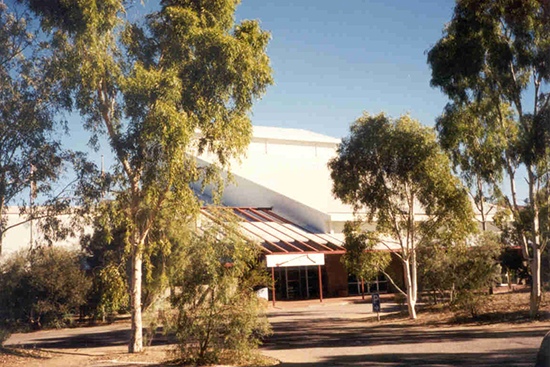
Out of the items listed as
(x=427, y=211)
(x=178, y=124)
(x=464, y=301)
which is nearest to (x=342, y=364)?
(x=178, y=124)

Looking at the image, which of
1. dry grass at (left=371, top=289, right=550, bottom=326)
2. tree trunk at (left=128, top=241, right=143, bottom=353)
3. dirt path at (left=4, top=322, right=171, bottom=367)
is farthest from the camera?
dry grass at (left=371, top=289, right=550, bottom=326)

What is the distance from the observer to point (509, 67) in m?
18.2

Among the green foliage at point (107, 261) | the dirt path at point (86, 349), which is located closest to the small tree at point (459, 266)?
the dirt path at point (86, 349)

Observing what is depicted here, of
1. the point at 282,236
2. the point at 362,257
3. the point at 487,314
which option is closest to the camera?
the point at 487,314

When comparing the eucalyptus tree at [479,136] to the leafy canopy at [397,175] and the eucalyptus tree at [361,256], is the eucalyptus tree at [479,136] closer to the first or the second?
the leafy canopy at [397,175]

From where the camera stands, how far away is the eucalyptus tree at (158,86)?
14453 mm

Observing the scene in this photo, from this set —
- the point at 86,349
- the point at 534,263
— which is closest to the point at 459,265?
the point at 534,263

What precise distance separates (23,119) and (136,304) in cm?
634

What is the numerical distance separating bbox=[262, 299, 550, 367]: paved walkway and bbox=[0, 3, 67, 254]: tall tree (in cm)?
Result: 830

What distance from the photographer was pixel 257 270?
42.6ft

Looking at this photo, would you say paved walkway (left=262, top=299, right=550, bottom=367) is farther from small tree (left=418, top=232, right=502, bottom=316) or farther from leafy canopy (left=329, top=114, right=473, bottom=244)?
leafy canopy (left=329, top=114, right=473, bottom=244)

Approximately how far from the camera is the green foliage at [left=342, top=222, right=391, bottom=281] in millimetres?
21859

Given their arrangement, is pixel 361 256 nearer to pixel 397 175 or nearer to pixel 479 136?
pixel 397 175

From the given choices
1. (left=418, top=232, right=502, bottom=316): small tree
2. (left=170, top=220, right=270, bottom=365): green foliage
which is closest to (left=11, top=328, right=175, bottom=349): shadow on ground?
(left=170, top=220, right=270, bottom=365): green foliage
